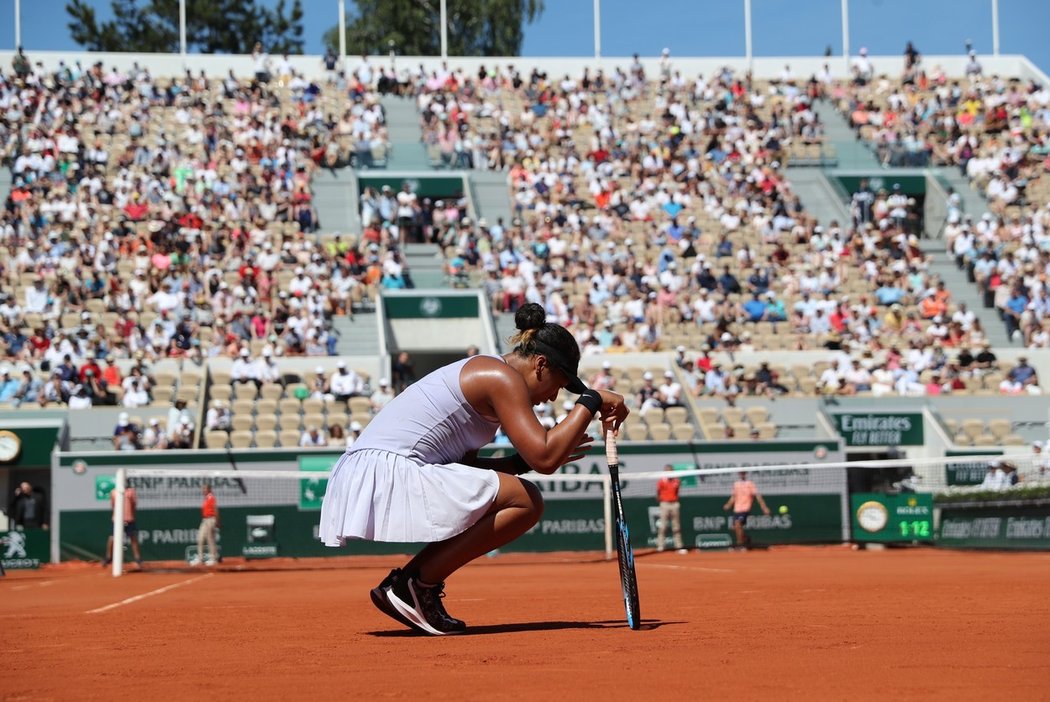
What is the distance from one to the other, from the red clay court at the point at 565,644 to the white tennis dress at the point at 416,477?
0.60 m

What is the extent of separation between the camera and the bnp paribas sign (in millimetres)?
26750

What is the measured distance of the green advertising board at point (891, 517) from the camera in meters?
23.9

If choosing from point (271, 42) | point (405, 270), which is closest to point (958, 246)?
point (405, 270)

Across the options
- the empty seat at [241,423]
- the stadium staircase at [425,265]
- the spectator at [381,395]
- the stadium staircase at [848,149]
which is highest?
the stadium staircase at [848,149]

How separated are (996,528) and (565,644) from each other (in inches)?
681

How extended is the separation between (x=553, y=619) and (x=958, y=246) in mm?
28111

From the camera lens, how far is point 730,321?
30297 mm

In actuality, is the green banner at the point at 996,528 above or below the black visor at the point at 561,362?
below

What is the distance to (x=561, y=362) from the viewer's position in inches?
273

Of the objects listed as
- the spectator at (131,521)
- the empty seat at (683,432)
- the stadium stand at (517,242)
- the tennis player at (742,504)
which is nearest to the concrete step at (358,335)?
the stadium stand at (517,242)

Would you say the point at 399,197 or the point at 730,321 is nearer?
the point at 730,321

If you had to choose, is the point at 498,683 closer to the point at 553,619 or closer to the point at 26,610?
the point at 553,619

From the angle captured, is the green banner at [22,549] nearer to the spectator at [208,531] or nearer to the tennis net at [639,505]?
the tennis net at [639,505]

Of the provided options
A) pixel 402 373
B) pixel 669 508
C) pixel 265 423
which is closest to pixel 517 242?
pixel 402 373
